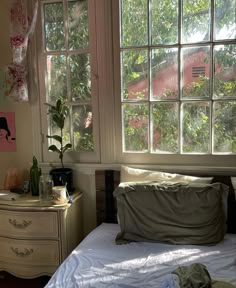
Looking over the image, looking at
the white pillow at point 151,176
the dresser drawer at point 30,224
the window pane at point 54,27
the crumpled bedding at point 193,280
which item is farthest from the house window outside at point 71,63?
the crumpled bedding at point 193,280

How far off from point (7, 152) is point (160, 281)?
1.63 meters

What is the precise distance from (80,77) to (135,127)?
55 centimetres

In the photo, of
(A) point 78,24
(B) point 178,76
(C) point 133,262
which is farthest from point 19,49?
(C) point 133,262

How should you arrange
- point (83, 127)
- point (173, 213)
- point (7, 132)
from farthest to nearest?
1. point (7, 132)
2. point (83, 127)
3. point (173, 213)

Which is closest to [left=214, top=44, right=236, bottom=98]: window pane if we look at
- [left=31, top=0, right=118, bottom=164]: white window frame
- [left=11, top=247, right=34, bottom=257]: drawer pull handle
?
[left=31, top=0, right=118, bottom=164]: white window frame

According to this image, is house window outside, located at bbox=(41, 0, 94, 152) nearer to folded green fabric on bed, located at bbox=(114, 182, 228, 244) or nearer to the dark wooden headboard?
the dark wooden headboard

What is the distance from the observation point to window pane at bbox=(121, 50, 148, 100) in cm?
235

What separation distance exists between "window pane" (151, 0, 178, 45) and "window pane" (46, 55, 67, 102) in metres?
0.70

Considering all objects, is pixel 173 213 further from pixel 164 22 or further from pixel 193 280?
pixel 164 22

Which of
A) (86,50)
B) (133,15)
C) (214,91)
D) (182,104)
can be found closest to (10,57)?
(86,50)

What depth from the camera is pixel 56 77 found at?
254 cm

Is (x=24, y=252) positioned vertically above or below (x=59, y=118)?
below

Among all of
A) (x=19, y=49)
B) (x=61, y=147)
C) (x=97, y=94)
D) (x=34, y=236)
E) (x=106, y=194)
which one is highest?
(x=19, y=49)

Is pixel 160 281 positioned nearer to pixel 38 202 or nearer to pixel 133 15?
pixel 38 202
